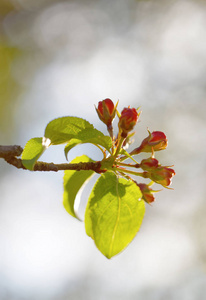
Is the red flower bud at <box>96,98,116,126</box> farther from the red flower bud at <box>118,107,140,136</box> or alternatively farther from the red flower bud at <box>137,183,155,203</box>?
the red flower bud at <box>137,183,155,203</box>

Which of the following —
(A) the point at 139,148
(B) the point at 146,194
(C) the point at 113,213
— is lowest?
(C) the point at 113,213

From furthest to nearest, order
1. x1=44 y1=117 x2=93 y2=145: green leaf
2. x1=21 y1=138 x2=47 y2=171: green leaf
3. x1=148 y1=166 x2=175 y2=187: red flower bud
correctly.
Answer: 1. x1=148 y1=166 x2=175 y2=187: red flower bud
2. x1=44 y1=117 x2=93 y2=145: green leaf
3. x1=21 y1=138 x2=47 y2=171: green leaf

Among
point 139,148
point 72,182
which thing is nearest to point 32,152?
point 72,182

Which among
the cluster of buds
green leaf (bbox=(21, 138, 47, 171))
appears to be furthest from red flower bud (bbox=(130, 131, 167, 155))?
green leaf (bbox=(21, 138, 47, 171))

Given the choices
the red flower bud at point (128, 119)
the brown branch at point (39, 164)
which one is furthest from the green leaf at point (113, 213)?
the red flower bud at point (128, 119)

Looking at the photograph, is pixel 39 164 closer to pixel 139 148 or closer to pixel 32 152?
pixel 32 152

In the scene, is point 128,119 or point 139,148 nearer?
point 128,119
